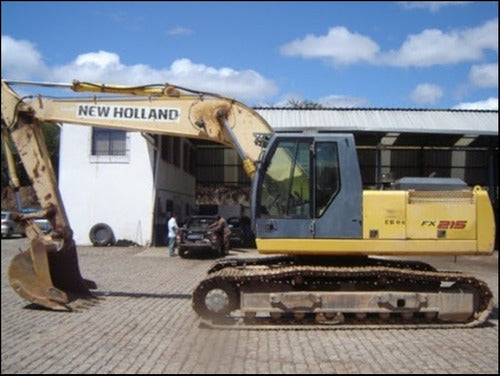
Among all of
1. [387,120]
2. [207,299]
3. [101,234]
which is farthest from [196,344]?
[387,120]

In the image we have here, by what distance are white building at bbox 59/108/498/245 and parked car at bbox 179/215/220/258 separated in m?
2.20

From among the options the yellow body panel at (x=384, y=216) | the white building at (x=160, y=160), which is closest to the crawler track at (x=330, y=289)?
the yellow body panel at (x=384, y=216)

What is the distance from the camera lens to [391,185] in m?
7.59

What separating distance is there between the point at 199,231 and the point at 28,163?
10.7 ft

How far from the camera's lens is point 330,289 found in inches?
307

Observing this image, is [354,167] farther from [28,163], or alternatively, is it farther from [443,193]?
[28,163]

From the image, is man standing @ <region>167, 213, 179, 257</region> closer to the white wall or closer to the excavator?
the excavator

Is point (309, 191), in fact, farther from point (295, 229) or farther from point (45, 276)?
point (45, 276)

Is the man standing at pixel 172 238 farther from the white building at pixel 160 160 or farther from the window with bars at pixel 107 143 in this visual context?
the window with bars at pixel 107 143

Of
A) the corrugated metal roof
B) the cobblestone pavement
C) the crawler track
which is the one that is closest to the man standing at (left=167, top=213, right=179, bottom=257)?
the cobblestone pavement

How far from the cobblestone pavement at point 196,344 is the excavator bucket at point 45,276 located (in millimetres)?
198

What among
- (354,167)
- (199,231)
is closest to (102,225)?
(199,231)

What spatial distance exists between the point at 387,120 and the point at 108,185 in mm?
11642

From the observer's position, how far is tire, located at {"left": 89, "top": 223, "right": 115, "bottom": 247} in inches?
587
